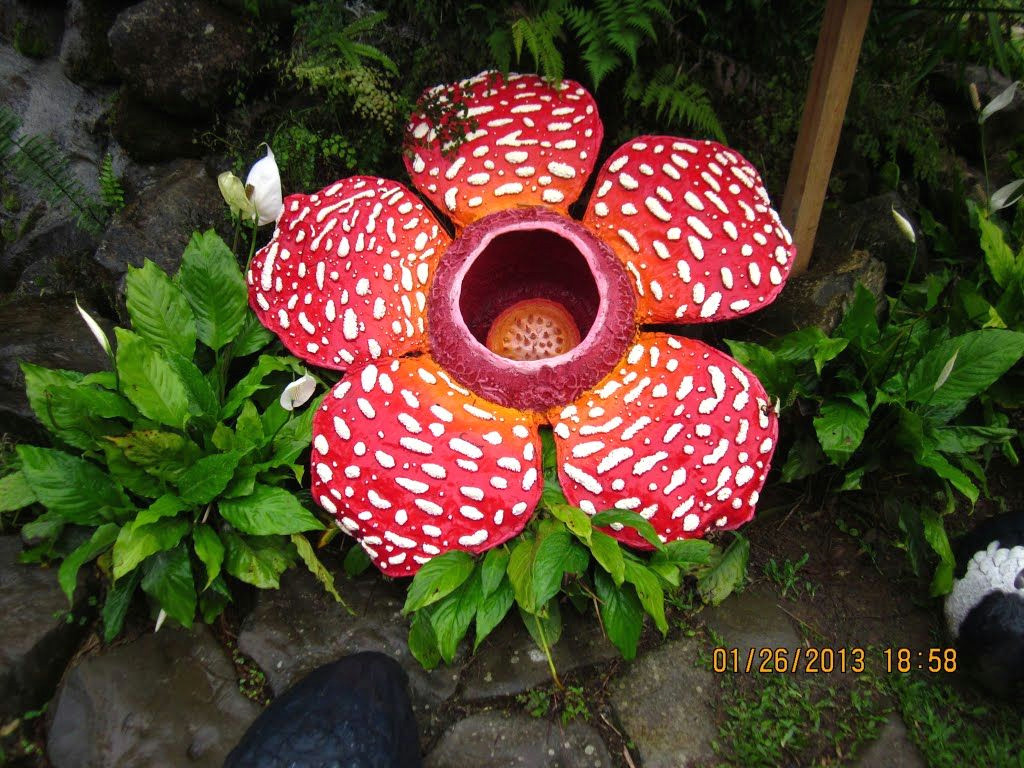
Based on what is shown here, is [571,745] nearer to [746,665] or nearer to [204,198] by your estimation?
[746,665]

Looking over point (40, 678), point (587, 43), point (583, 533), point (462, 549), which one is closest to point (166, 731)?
point (40, 678)

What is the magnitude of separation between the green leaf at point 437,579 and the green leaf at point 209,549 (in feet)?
1.74

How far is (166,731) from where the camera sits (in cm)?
191

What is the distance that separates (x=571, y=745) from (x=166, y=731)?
1.10 m

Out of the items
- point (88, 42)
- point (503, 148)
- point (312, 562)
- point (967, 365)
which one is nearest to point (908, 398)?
point (967, 365)

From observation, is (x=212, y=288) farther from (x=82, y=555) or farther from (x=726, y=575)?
(x=726, y=575)

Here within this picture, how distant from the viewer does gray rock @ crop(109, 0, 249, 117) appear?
97.7 inches

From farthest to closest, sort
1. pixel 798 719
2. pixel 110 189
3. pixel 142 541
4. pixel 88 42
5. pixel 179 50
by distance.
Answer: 1. pixel 88 42
2. pixel 110 189
3. pixel 179 50
4. pixel 798 719
5. pixel 142 541

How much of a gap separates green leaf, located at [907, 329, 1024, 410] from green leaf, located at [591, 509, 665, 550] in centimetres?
99

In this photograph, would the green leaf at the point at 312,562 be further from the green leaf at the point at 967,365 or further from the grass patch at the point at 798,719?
the green leaf at the point at 967,365

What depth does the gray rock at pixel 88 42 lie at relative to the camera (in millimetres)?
2691

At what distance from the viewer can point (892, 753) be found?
2.03m

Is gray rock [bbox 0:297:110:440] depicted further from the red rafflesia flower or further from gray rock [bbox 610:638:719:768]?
gray rock [bbox 610:638:719:768]

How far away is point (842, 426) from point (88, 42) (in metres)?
3.11
